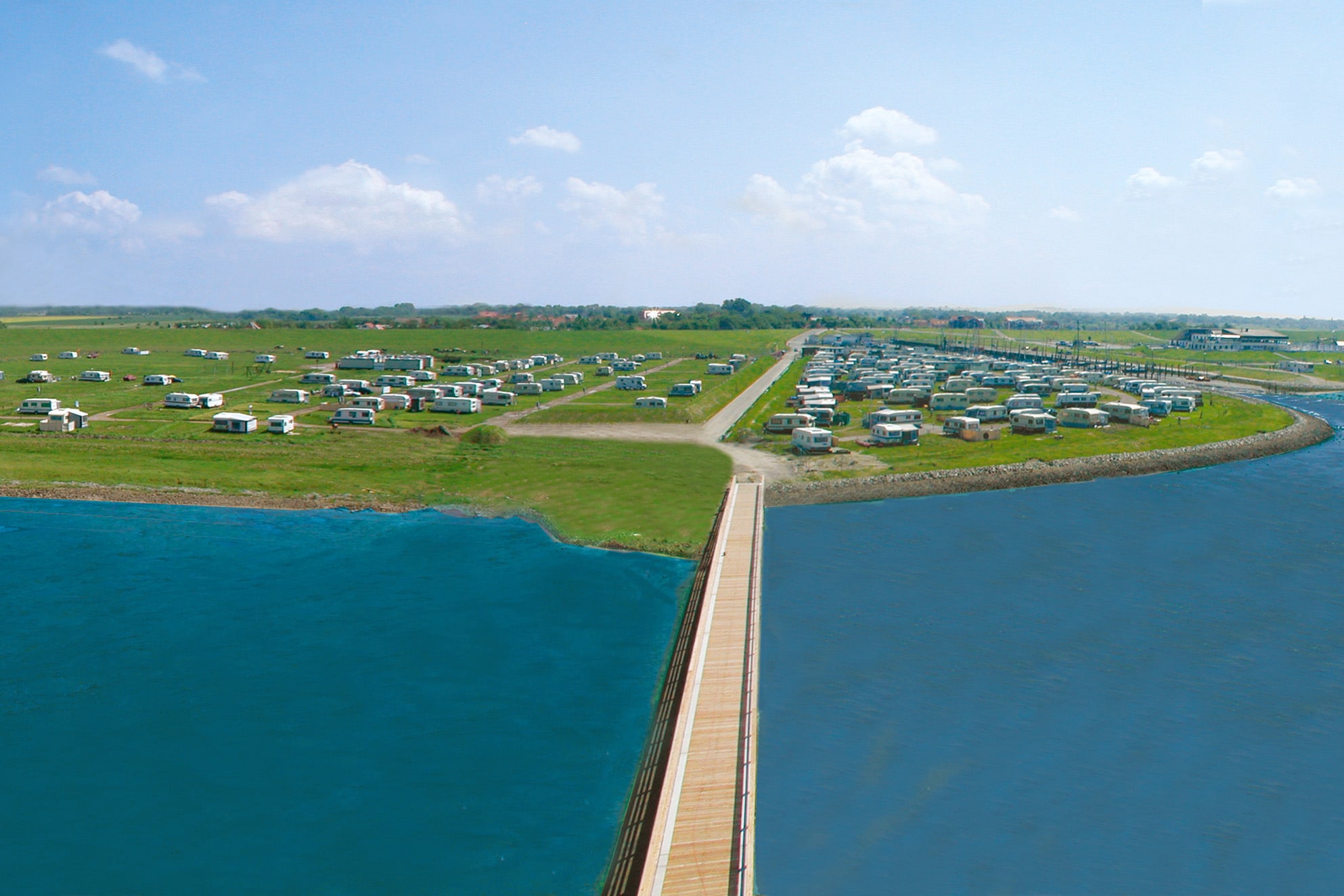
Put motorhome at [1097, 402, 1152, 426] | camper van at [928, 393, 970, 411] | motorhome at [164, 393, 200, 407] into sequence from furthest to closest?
1. camper van at [928, 393, 970, 411]
2. motorhome at [1097, 402, 1152, 426]
3. motorhome at [164, 393, 200, 407]

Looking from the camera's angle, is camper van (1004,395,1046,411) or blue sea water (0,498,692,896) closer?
blue sea water (0,498,692,896)

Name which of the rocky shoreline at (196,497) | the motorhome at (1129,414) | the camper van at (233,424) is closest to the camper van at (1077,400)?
the motorhome at (1129,414)

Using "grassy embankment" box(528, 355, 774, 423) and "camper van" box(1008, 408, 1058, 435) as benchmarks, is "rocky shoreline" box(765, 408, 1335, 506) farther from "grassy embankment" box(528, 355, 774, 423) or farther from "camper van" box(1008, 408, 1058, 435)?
"grassy embankment" box(528, 355, 774, 423)

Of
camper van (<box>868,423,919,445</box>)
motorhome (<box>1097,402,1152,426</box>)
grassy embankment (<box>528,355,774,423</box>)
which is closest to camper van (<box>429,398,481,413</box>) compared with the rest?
grassy embankment (<box>528,355,774,423</box>)

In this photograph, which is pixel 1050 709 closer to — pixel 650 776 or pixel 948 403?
pixel 650 776

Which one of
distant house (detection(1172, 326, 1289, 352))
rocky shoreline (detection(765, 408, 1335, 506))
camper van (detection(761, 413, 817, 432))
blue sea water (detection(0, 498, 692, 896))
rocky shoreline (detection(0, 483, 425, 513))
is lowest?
blue sea water (detection(0, 498, 692, 896))

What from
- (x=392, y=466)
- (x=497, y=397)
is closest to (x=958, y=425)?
(x=497, y=397)

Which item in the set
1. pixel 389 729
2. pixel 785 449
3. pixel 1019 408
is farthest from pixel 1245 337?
pixel 389 729
